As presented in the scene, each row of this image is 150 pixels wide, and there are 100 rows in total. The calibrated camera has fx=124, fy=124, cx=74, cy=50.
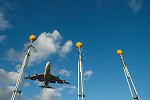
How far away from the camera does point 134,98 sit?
17203 mm

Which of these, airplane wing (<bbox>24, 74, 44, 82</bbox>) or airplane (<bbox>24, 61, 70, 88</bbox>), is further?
airplane wing (<bbox>24, 74, 44, 82</bbox>)

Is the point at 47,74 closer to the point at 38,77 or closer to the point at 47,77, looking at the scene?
the point at 47,77

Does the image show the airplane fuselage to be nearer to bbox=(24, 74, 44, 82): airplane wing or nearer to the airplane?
the airplane

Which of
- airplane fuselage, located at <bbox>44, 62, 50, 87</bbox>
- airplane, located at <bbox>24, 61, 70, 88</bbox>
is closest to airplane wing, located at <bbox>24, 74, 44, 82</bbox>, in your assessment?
airplane, located at <bbox>24, 61, 70, 88</bbox>

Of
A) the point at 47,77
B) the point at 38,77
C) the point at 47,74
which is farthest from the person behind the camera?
the point at 38,77

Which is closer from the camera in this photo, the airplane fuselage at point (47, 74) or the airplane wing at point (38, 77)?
the airplane fuselage at point (47, 74)

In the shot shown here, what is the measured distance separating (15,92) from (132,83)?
15.8m

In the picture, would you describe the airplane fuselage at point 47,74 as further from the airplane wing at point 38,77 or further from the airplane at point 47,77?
the airplane wing at point 38,77

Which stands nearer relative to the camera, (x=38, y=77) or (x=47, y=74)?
(x=47, y=74)

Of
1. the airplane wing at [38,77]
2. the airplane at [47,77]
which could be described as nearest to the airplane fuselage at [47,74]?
the airplane at [47,77]

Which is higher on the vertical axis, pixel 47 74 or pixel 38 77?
pixel 38 77

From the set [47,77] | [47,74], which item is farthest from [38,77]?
[47,74]

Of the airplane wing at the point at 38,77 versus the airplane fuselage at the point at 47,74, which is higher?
the airplane wing at the point at 38,77

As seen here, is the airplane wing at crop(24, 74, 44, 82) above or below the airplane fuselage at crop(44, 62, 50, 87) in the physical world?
above
